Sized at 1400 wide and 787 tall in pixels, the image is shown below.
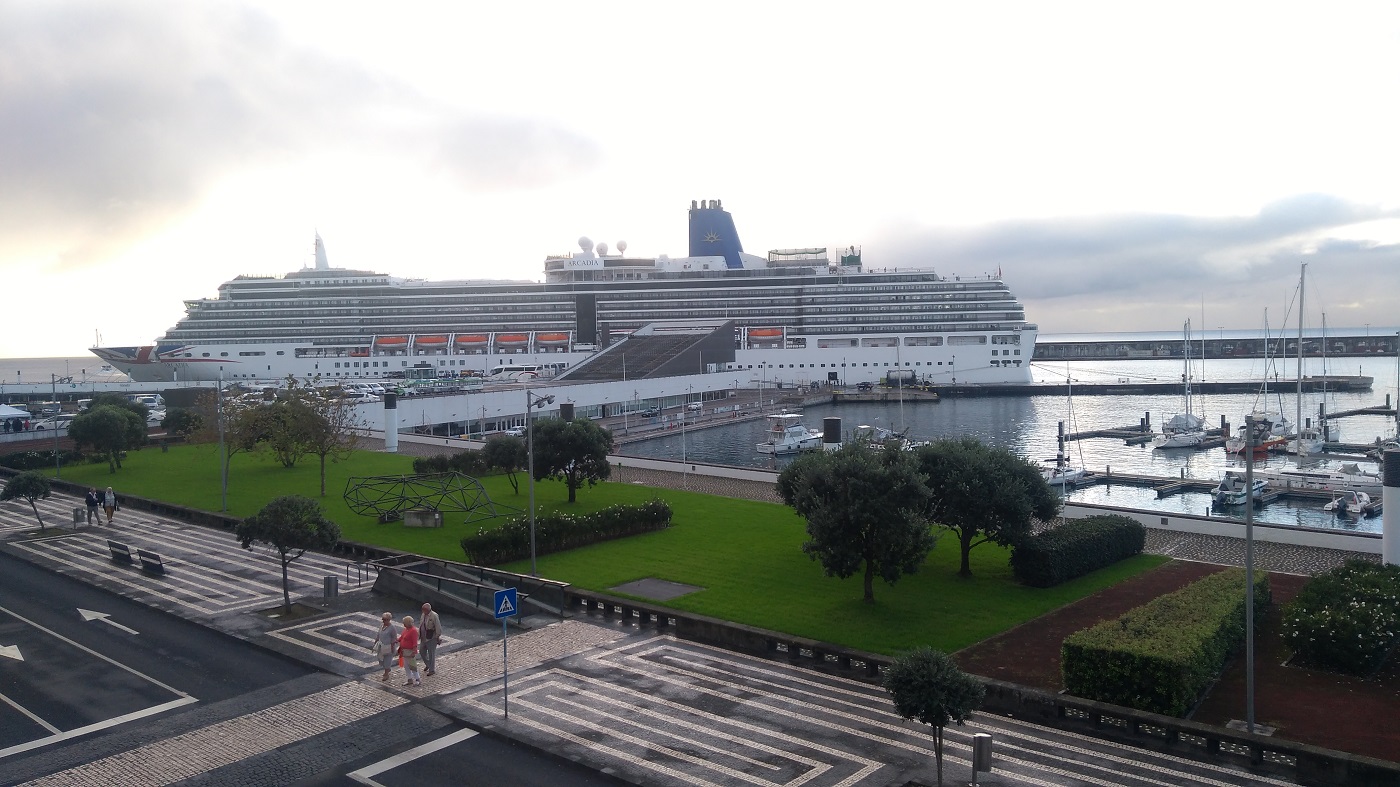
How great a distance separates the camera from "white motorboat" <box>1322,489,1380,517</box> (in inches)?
1148

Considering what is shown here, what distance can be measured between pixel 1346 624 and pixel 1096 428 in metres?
44.6

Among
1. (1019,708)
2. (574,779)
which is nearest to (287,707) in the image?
(574,779)

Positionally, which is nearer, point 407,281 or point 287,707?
point 287,707

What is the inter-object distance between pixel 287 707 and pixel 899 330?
64.3 metres

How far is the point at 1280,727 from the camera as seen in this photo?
375 inches

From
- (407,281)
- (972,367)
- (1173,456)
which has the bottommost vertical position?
(1173,456)

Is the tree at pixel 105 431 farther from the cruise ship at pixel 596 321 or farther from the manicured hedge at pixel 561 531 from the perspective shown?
the cruise ship at pixel 596 321

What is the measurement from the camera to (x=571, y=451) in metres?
22.8

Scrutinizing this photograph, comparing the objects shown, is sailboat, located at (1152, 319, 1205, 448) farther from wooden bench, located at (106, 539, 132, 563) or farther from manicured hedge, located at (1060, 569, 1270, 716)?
wooden bench, located at (106, 539, 132, 563)

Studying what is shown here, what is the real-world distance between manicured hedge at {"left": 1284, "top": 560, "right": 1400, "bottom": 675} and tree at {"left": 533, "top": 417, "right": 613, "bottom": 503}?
15270mm

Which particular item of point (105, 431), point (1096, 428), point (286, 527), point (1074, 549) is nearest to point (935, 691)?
point (1074, 549)

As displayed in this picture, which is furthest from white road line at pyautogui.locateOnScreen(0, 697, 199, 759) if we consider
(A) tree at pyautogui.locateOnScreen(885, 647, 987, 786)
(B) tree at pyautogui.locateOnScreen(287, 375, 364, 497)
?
(B) tree at pyautogui.locateOnScreen(287, 375, 364, 497)

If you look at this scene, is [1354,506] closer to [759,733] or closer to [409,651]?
[759,733]

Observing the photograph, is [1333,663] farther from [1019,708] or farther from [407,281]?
[407,281]
